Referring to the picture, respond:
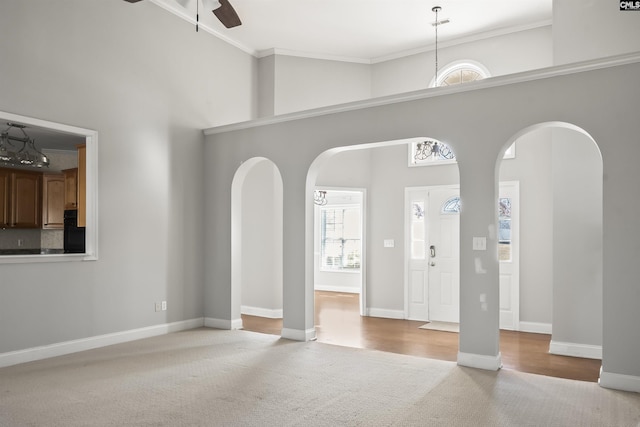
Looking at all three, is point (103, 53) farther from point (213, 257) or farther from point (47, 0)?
point (213, 257)

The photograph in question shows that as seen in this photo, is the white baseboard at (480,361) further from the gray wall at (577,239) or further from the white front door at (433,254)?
the white front door at (433,254)

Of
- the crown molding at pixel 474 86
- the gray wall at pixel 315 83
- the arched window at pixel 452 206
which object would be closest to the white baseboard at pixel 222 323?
the crown molding at pixel 474 86

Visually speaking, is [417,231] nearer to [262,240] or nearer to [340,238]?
[262,240]

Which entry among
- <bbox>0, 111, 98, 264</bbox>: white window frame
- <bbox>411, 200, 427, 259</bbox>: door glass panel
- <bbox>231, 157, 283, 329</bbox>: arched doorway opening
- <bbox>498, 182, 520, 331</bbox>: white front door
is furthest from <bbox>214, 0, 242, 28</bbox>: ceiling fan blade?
<bbox>498, 182, 520, 331</bbox>: white front door

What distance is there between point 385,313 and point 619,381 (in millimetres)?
3779

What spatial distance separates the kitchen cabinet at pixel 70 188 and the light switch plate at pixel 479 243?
159 inches

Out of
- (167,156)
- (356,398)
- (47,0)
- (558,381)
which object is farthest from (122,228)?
(558,381)

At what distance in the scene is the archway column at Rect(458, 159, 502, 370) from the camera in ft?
14.2

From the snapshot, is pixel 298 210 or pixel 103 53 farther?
pixel 298 210

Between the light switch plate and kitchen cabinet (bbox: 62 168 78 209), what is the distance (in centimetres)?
405

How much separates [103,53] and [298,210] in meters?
2.67

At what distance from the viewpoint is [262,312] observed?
23.6 ft

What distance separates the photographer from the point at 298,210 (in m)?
5.54

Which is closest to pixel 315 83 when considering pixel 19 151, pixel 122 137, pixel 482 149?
pixel 122 137
